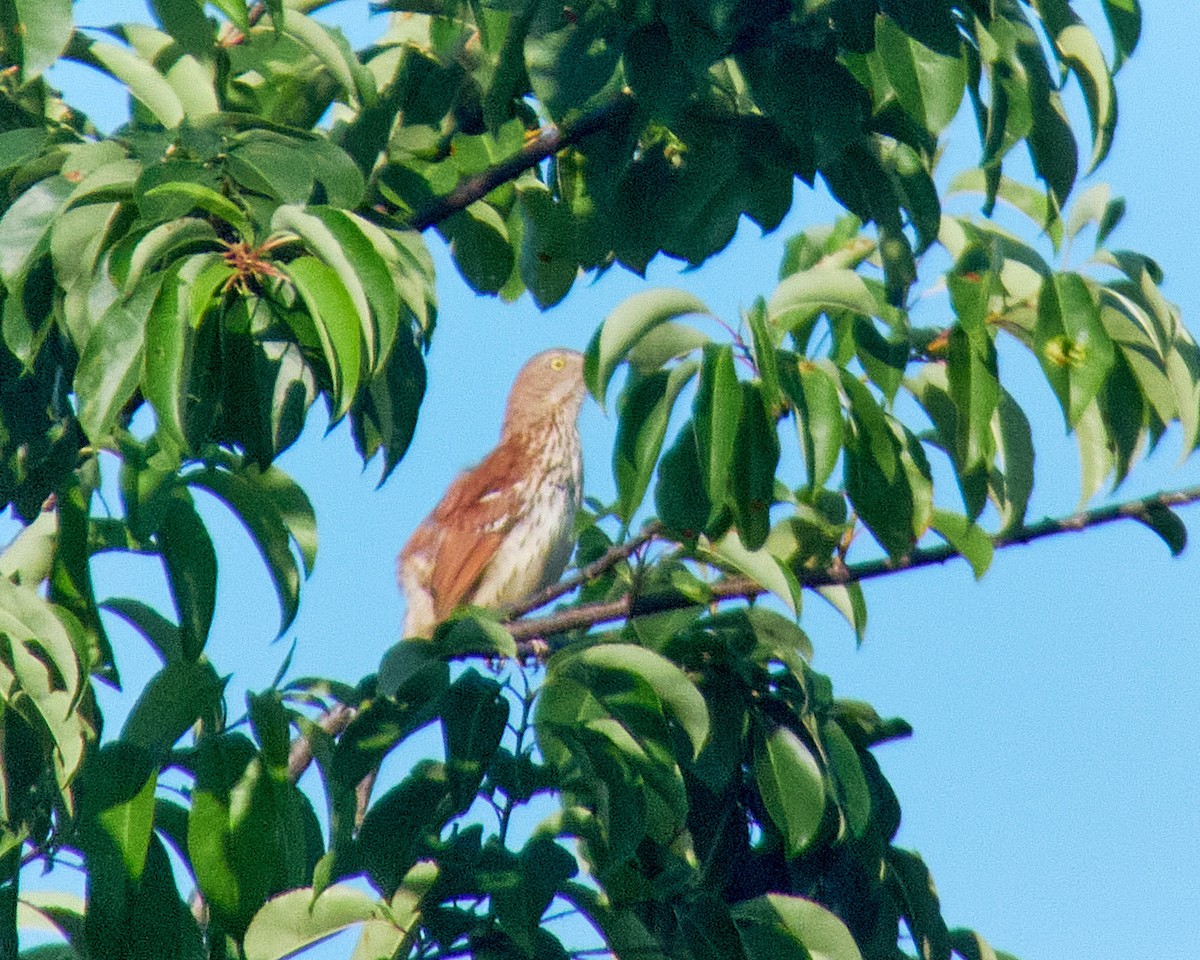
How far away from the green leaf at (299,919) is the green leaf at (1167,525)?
1.51m

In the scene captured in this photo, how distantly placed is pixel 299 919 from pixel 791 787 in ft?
2.75

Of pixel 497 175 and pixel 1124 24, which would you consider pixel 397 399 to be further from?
pixel 1124 24

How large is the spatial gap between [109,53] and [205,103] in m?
0.17

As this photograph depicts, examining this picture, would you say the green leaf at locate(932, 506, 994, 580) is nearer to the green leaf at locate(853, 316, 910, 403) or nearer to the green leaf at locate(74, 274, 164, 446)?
the green leaf at locate(853, 316, 910, 403)

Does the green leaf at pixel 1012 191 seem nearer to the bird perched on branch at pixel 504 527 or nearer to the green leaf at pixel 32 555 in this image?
the green leaf at pixel 32 555

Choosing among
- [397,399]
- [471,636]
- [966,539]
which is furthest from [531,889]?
[966,539]

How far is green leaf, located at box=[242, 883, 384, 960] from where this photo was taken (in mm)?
2551

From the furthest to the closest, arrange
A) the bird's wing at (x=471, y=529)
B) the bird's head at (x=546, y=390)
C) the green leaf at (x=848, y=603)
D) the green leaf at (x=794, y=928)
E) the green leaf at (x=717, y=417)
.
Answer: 1. the bird's head at (x=546, y=390)
2. the bird's wing at (x=471, y=529)
3. the green leaf at (x=848, y=603)
4. the green leaf at (x=794, y=928)
5. the green leaf at (x=717, y=417)


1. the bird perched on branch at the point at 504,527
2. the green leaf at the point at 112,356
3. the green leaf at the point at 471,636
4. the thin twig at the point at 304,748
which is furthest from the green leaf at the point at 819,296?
the bird perched on branch at the point at 504,527

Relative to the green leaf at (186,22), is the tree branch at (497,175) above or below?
above

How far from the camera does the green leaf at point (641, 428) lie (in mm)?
2434

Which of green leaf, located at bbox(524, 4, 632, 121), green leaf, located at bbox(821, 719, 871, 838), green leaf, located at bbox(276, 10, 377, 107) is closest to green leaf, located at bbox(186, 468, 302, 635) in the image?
green leaf, located at bbox(276, 10, 377, 107)

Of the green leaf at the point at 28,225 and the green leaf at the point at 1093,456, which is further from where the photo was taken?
the green leaf at the point at 1093,456

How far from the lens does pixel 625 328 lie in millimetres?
2477
